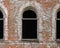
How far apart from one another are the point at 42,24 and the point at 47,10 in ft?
2.18

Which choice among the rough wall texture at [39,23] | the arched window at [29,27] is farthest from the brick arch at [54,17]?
the arched window at [29,27]

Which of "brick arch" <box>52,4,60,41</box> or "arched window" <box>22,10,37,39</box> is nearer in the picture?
"brick arch" <box>52,4,60,41</box>

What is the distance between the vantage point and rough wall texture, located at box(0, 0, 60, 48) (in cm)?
1396

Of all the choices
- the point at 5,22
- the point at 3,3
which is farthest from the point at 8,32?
the point at 3,3

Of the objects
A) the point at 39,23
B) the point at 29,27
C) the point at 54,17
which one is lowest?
the point at 29,27

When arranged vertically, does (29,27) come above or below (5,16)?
below

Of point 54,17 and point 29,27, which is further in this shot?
point 29,27

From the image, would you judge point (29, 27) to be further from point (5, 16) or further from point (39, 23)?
point (5, 16)

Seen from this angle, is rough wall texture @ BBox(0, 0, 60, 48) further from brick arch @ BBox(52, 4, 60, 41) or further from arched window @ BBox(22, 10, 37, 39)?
arched window @ BBox(22, 10, 37, 39)

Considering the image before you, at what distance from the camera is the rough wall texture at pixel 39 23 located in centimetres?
1396

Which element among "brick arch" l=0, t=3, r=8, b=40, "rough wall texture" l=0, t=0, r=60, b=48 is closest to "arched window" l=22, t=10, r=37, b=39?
"rough wall texture" l=0, t=0, r=60, b=48

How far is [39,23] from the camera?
46.0 ft

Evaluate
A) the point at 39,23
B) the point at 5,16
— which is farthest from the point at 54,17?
the point at 5,16

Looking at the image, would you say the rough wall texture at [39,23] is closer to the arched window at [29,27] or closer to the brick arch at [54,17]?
the brick arch at [54,17]
